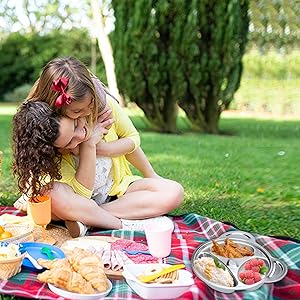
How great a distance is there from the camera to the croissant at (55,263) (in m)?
2.10

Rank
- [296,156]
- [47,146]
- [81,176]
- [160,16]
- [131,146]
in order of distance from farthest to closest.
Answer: [160,16], [296,156], [131,146], [81,176], [47,146]

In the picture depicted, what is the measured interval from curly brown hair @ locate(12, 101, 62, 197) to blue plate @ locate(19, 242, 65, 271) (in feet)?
0.98

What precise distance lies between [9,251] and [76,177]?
0.73 meters

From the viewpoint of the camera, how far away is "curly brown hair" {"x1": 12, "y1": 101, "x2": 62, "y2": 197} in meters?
2.62

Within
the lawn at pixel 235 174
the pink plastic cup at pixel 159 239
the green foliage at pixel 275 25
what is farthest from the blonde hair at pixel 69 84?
the green foliage at pixel 275 25

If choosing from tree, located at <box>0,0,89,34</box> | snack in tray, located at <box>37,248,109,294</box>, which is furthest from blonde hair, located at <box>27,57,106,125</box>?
tree, located at <box>0,0,89,34</box>

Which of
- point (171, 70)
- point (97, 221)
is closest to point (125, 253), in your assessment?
point (97, 221)

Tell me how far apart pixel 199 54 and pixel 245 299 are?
691 centimetres

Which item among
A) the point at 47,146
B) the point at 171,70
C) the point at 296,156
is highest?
the point at 47,146

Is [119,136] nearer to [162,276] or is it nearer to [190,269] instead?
[190,269]

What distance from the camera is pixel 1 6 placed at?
85.7 feet

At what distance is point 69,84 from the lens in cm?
263

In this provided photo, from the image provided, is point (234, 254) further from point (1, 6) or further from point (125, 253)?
point (1, 6)

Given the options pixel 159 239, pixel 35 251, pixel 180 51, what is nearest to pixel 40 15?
pixel 180 51
